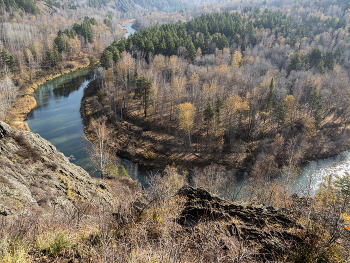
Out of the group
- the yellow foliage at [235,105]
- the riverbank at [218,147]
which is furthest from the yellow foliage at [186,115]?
the yellow foliage at [235,105]

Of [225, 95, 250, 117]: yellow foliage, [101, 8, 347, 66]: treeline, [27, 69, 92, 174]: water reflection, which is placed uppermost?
[101, 8, 347, 66]: treeline

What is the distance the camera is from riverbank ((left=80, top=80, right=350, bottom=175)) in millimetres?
39281

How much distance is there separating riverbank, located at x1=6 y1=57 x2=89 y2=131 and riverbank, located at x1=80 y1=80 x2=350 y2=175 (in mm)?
14293

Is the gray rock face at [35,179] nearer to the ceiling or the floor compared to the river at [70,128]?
nearer to the ceiling

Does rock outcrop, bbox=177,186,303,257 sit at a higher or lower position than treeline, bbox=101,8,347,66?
lower

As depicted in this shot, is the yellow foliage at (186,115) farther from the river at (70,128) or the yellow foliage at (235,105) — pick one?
the river at (70,128)

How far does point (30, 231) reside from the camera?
669cm

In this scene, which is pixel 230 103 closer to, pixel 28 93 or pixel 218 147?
pixel 218 147

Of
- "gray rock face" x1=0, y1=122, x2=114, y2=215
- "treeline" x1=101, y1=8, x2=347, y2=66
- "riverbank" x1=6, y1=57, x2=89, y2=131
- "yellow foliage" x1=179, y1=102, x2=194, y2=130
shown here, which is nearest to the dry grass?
"gray rock face" x1=0, y1=122, x2=114, y2=215

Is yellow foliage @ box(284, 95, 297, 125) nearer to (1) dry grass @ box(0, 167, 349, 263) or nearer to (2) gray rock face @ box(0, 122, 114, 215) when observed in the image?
(2) gray rock face @ box(0, 122, 114, 215)

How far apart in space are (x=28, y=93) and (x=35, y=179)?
5652 cm

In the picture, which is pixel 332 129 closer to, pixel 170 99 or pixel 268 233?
pixel 170 99

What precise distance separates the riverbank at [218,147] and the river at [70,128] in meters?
2.04

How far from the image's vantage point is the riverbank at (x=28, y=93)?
44.3 meters
